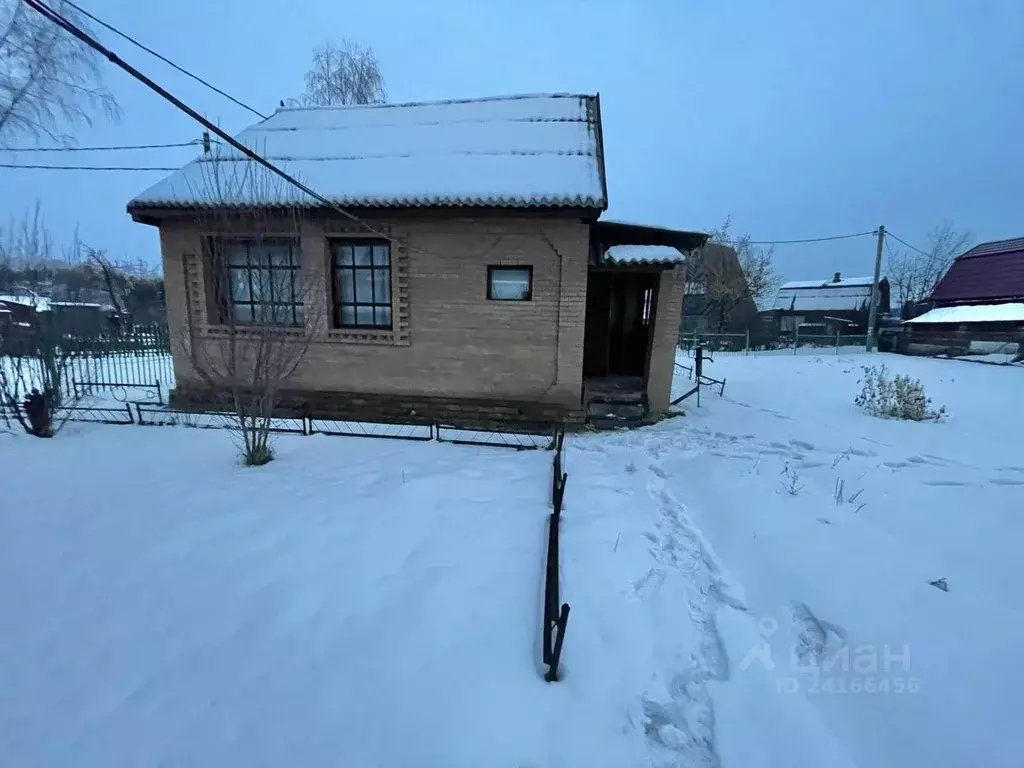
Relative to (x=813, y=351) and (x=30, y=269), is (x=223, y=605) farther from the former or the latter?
(x=813, y=351)

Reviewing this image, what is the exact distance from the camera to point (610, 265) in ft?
22.1

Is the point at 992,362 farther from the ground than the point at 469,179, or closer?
closer

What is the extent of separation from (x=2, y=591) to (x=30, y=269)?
10.3 meters

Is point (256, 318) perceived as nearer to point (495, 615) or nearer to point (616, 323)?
point (495, 615)

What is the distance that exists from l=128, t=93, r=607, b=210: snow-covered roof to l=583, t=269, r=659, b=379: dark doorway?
115 inches

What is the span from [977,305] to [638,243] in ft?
76.8

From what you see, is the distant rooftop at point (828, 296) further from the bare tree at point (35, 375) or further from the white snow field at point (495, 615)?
the bare tree at point (35, 375)

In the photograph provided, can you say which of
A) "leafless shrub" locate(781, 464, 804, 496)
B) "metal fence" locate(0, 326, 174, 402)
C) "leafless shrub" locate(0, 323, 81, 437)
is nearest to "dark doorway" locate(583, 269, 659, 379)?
"leafless shrub" locate(781, 464, 804, 496)

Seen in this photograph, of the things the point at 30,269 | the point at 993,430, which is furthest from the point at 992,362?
the point at 30,269

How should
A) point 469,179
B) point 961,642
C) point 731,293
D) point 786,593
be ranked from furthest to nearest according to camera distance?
point 731,293, point 469,179, point 786,593, point 961,642

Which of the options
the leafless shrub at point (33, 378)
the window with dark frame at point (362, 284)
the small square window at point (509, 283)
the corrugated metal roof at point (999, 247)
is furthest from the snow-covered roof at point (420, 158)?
the corrugated metal roof at point (999, 247)

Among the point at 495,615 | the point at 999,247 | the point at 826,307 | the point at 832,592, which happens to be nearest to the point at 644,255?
the point at 832,592

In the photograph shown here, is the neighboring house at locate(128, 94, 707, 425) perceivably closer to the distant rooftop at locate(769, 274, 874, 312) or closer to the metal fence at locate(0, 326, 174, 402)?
the metal fence at locate(0, 326, 174, 402)

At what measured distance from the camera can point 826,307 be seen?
99.3ft
